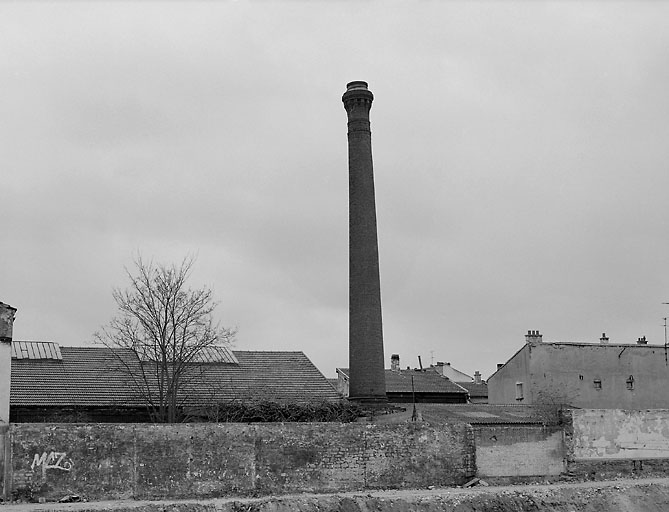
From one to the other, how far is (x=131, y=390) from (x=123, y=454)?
8773 millimetres

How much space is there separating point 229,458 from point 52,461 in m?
4.49

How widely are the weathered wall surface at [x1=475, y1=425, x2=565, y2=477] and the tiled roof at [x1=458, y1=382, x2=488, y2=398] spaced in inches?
907

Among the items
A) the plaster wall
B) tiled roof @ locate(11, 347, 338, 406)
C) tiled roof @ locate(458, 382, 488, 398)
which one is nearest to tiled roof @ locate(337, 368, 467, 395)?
tiled roof @ locate(458, 382, 488, 398)

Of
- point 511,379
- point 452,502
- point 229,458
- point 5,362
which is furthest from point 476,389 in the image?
point 5,362

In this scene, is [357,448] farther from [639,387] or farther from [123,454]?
[639,387]

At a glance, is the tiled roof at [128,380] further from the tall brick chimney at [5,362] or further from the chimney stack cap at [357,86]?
the chimney stack cap at [357,86]

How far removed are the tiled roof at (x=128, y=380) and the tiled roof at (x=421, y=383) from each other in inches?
412

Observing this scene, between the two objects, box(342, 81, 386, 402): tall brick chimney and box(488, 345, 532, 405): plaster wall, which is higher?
box(342, 81, 386, 402): tall brick chimney

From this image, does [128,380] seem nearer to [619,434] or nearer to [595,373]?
[619,434]

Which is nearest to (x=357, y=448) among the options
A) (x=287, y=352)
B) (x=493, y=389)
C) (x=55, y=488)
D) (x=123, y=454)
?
(x=123, y=454)

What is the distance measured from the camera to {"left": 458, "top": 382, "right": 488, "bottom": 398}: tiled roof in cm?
5122

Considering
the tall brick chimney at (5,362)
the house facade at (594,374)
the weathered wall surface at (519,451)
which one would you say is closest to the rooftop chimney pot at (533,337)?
the house facade at (594,374)

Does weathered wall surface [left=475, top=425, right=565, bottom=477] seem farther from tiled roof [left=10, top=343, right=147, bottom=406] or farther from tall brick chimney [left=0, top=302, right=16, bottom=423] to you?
tall brick chimney [left=0, top=302, right=16, bottom=423]

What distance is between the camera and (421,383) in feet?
152
